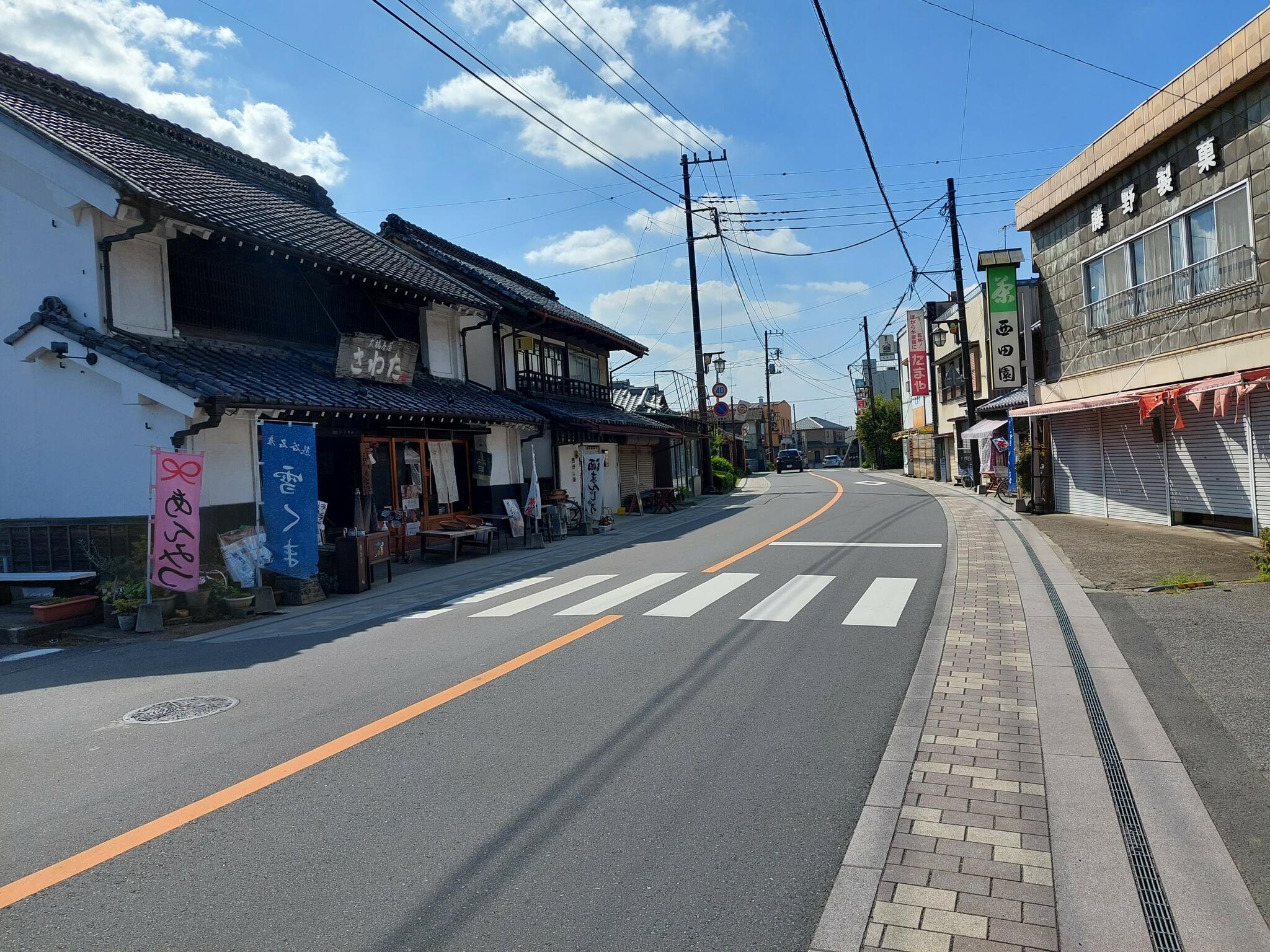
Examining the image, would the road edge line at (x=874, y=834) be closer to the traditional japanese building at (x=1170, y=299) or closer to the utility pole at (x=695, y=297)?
the traditional japanese building at (x=1170, y=299)

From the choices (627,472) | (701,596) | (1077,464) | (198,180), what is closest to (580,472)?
(627,472)

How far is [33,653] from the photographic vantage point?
357 inches

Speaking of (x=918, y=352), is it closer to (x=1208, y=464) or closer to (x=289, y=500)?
(x=1208, y=464)

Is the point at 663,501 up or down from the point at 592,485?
down

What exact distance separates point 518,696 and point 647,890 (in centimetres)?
295

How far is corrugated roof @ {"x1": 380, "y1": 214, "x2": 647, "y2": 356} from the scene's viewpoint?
23.2 meters

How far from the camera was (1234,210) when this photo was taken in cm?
1220

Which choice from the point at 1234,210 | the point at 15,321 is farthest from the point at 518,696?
the point at 1234,210

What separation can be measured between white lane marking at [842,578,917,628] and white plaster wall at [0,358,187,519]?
9.65 m

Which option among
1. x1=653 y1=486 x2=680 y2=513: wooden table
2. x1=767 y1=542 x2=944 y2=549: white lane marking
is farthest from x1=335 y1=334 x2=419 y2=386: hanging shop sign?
x1=653 y1=486 x2=680 y2=513: wooden table

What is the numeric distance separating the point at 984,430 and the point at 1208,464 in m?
15.2

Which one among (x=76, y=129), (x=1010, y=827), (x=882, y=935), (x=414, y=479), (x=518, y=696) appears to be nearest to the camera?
(x=882, y=935)

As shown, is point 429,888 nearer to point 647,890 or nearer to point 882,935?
point 647,890

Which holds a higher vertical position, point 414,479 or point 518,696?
point 414,479
